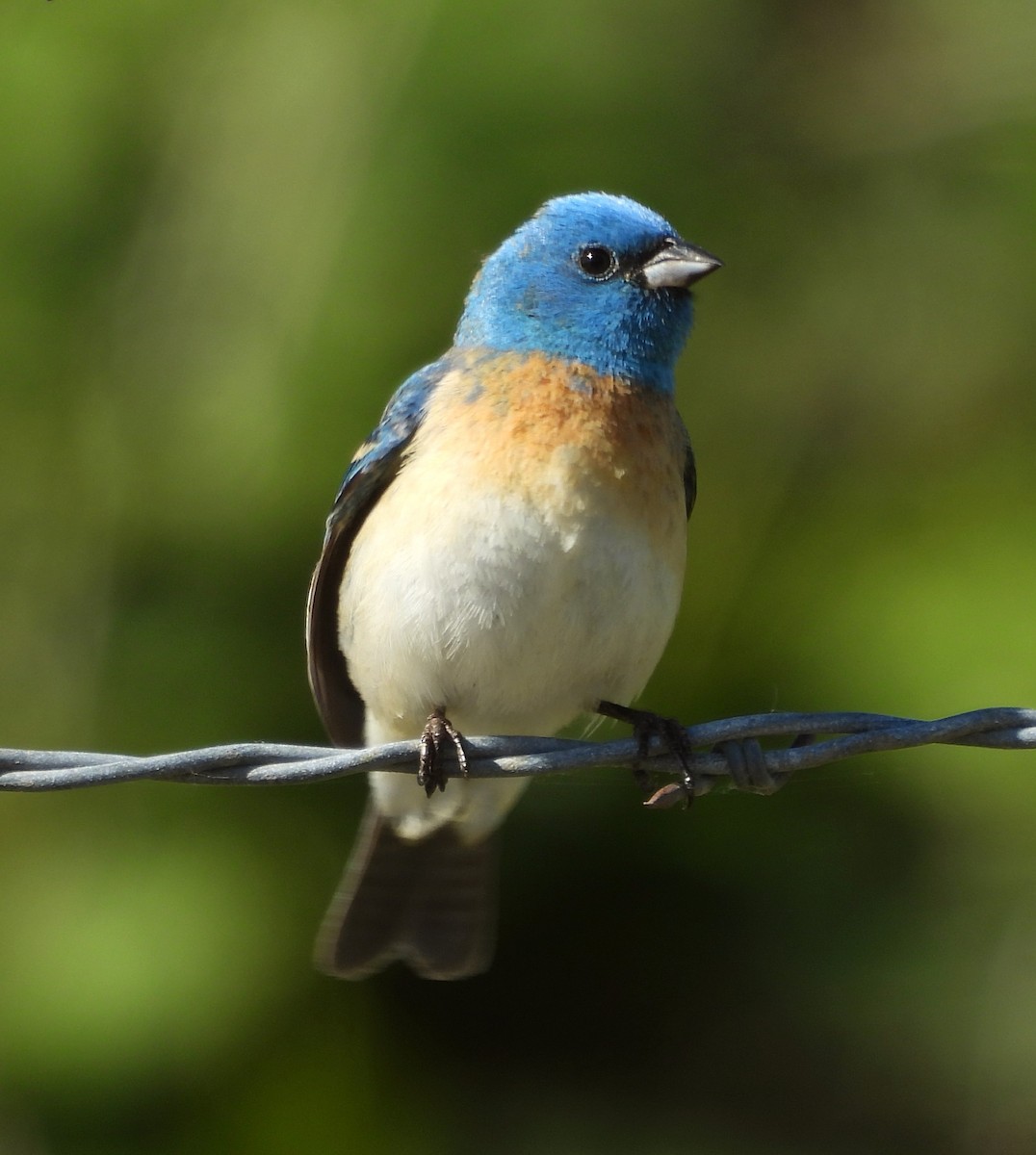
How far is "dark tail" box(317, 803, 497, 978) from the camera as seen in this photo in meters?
4.23

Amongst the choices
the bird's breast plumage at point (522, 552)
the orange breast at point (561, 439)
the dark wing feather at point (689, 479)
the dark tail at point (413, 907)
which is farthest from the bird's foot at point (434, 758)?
the dark wing feather at point (689, 479)

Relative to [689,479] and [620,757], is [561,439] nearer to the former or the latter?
[689,479]

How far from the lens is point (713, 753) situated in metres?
2.86

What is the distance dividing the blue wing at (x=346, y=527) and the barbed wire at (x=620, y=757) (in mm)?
1253

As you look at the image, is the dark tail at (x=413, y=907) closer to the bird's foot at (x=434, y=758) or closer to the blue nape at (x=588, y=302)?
the bird's foot at (x=434, y=758)

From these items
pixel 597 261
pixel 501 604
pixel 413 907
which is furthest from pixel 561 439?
pixel 413 907

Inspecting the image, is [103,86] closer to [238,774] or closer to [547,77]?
[547,77]

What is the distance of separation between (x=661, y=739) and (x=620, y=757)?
512mm

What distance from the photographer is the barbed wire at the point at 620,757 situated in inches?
103

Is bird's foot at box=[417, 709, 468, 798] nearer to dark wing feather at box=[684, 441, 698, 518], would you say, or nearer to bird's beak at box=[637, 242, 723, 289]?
dark wing feather at box=[684, 441, 698, 518]

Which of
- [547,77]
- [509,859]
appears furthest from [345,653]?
[547,77]

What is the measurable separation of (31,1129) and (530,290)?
271 cm

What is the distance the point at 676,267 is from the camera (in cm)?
398

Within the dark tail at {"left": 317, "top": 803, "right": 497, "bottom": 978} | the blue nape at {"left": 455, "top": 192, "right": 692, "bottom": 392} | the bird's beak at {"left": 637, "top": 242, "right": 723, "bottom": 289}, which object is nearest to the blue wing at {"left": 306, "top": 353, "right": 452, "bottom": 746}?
the blue nape at {"left": 455, "top": 192, "right": 692, "bottom": 392}
